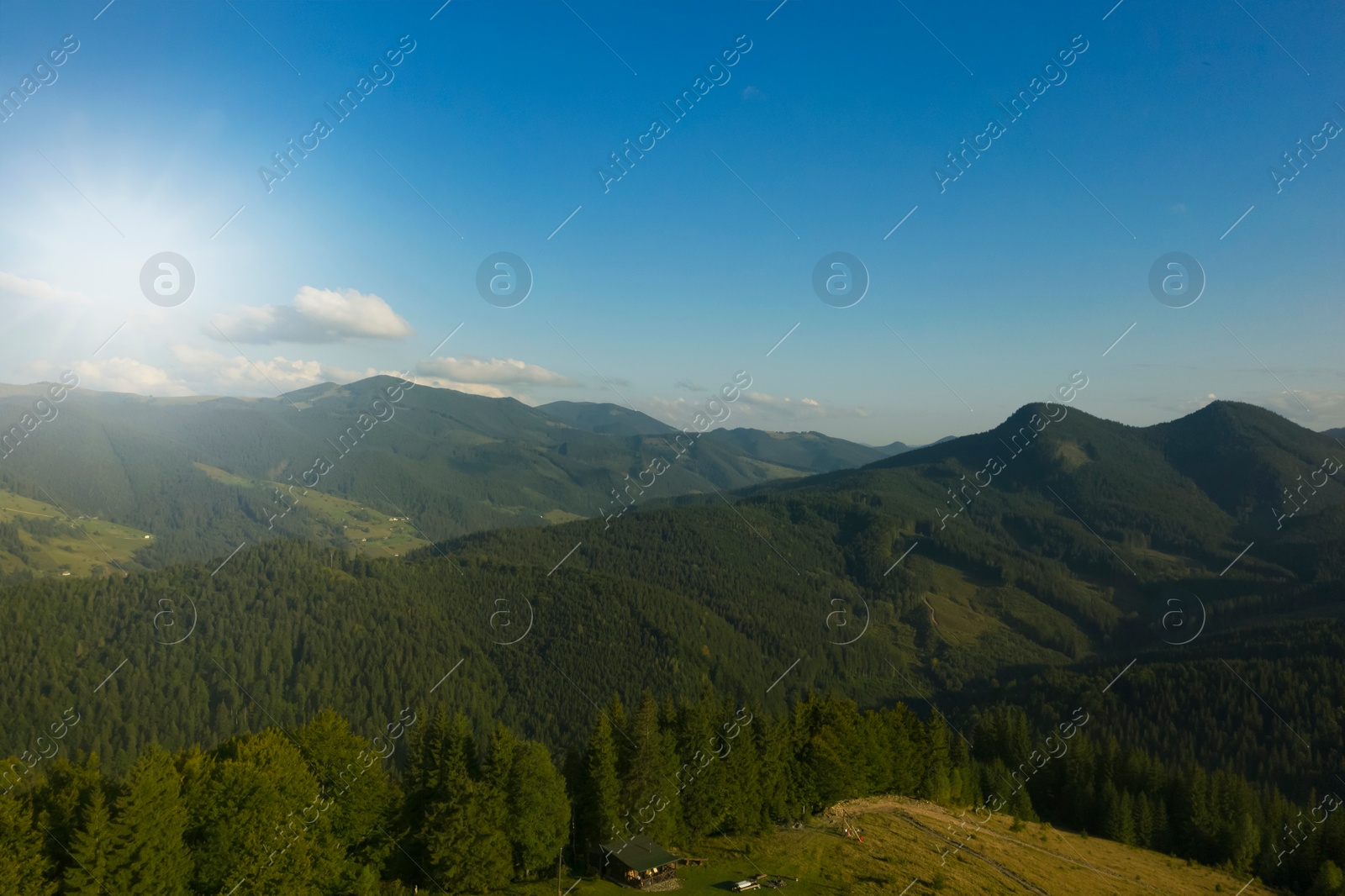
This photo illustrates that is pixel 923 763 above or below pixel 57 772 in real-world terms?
below

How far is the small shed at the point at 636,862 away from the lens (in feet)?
118

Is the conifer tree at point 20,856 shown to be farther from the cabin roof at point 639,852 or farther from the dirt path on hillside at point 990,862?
the dirt path on hillside at point 990,862

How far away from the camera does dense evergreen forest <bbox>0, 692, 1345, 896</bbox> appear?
2912 cm

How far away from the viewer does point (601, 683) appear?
159 meters

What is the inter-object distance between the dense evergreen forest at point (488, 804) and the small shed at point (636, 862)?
0.88 m

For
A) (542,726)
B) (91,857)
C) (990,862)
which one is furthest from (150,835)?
(542,726)

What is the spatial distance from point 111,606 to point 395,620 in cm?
5798

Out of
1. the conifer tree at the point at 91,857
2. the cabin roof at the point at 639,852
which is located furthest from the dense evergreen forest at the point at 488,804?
the cabin roof at the point at 639,852

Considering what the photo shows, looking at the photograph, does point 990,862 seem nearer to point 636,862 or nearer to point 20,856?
point 636,862

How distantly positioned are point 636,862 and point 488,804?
830 cm

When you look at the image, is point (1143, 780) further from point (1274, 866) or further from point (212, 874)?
point (212, 874)

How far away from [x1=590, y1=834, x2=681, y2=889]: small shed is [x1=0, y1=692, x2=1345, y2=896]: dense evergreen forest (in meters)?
0.88

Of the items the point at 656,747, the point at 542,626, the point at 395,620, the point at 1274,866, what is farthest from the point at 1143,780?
the point at 395,620

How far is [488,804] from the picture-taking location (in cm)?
3675
